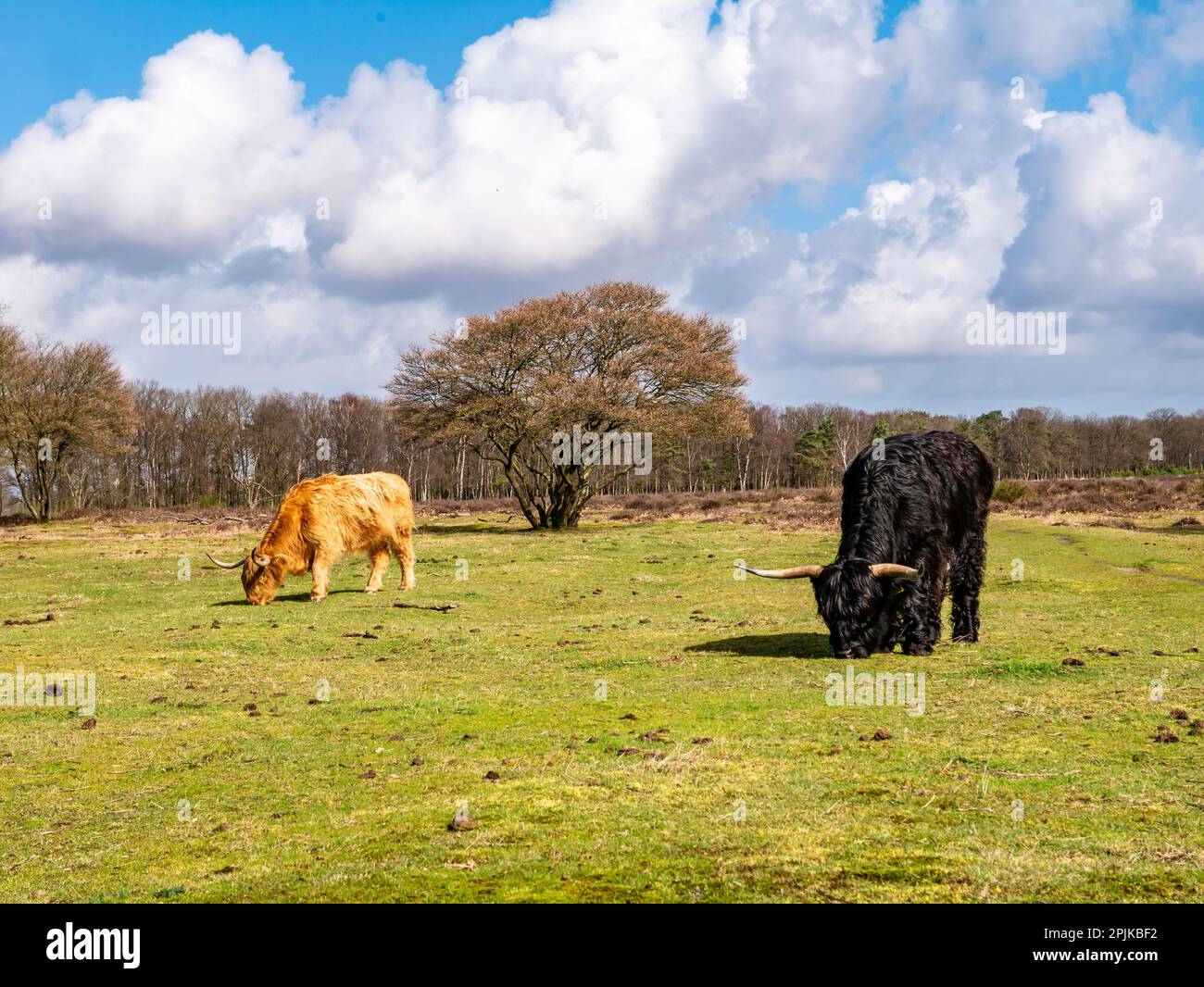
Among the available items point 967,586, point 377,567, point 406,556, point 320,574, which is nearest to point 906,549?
point 967,586

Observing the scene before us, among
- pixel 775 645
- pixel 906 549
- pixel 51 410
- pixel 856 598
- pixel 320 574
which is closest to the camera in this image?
pixel 856 598

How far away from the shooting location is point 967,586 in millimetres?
14828

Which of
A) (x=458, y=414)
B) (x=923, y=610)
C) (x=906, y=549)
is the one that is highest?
(x=458, y=414)

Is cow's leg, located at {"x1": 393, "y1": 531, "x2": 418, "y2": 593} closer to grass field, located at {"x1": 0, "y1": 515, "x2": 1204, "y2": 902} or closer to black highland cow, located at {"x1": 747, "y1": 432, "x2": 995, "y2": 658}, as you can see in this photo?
grass field, located at {"x1": 0, "y1": 515, "x2": 1204, "y2": 902}

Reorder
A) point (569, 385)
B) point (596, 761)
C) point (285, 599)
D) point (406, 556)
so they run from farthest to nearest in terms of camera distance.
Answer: point (569, 385)
point (406, 556)
point (285, 599)
point (596, 761)

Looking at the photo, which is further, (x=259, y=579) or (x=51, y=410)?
(x=51, y=410)

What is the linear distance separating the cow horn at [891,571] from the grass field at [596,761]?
1.20 metres

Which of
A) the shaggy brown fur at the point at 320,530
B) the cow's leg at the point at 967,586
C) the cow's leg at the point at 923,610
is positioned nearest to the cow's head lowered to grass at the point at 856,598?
the cow's leg at the point at 923,610

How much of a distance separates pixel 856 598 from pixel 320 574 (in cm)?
1354

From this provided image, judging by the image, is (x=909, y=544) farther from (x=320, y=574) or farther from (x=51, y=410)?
(x=51, y=410)

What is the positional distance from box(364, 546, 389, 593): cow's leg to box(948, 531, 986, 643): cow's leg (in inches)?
558
